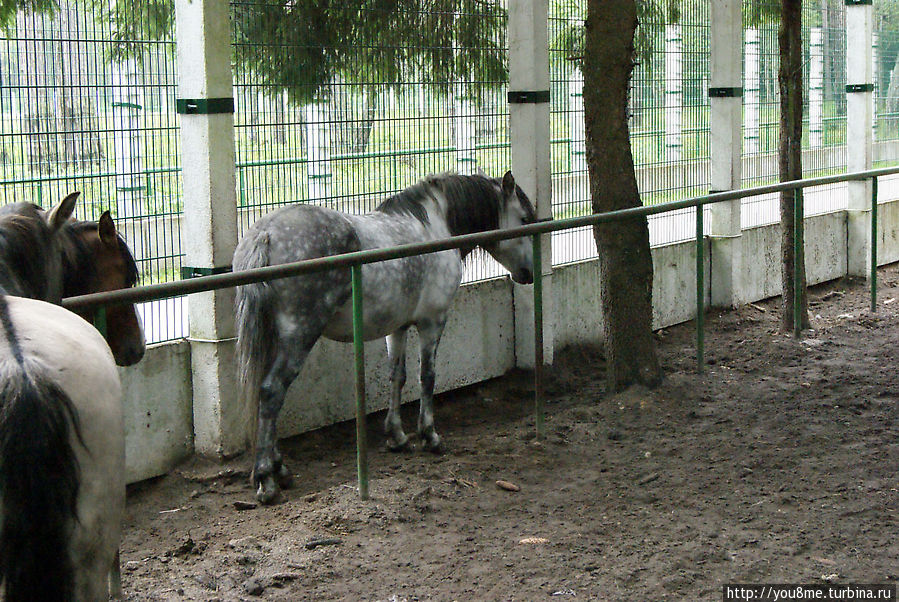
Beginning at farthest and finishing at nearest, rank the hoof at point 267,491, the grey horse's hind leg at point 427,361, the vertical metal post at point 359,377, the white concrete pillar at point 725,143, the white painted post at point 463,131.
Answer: the white concrete pillar at point 725,143
the white painted post at point 463,131
the grey horse's hind leg at point 427,361
the hoof at point 267,491
the vertical metal post at point 359,377

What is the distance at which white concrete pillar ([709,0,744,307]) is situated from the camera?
33.9 feet

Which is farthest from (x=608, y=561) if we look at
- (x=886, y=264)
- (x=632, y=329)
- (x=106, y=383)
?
(x=886, y=264)

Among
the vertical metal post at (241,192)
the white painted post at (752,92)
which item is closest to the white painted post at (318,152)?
the vertical metal post at (241,192)

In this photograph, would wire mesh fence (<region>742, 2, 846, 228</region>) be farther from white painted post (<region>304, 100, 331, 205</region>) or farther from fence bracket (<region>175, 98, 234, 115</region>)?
fence bracket (<region>175, 98, 234, 115</region>)

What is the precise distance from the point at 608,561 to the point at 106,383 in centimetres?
250

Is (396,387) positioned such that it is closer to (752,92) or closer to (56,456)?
(56,456)

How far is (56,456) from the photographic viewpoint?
2.87 meters

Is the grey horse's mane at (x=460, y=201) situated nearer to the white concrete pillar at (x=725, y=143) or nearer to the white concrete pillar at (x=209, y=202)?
the white concrete pillar at (x=209, y=202)

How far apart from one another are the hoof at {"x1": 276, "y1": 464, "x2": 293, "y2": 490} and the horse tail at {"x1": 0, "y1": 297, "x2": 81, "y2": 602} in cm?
318

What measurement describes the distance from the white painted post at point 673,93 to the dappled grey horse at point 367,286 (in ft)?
11.6

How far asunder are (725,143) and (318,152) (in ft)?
15.7

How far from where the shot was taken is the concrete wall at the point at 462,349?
243 inches

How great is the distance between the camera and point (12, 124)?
5.84m

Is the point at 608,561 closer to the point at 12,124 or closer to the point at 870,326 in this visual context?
the point at 12,124
